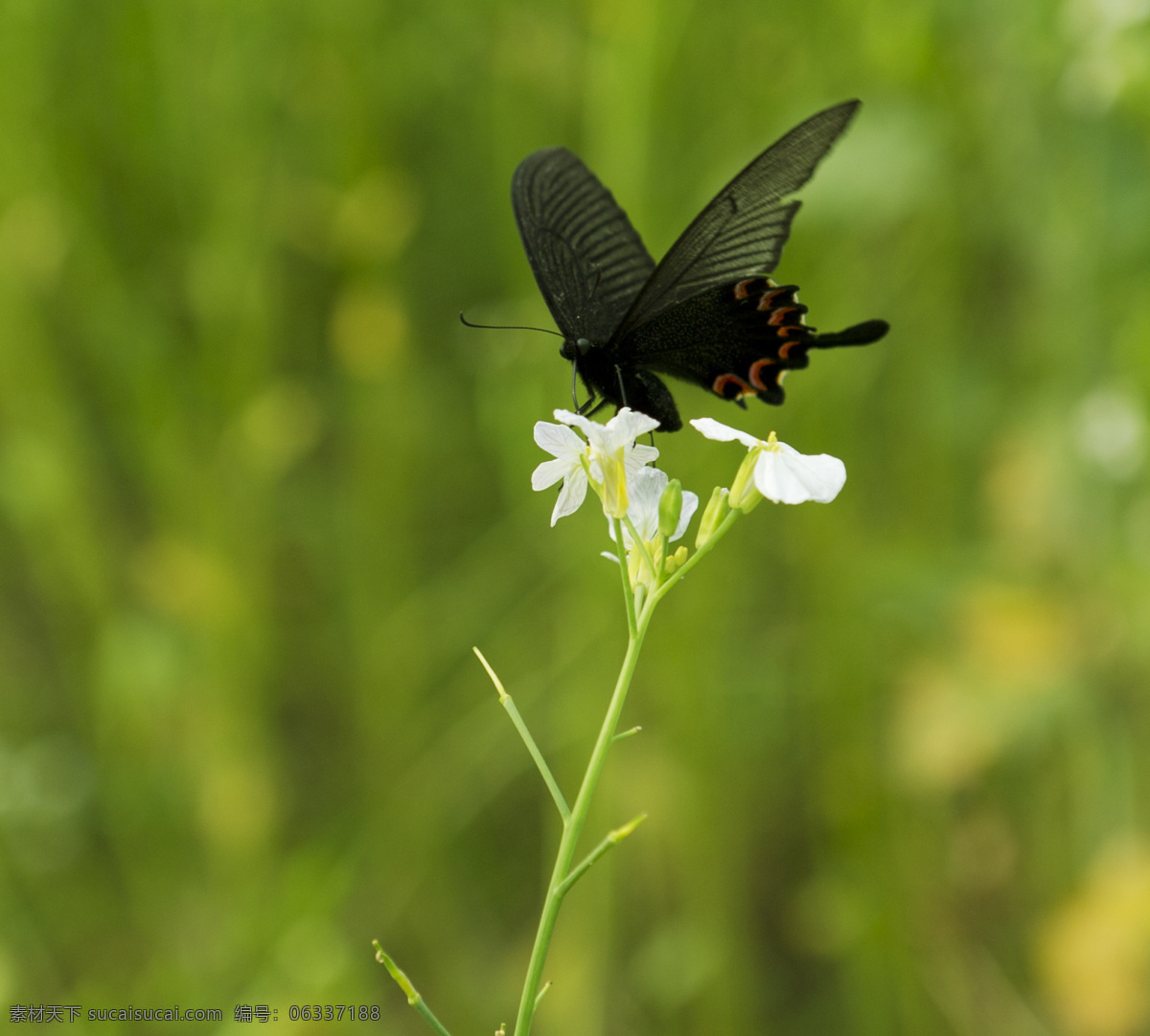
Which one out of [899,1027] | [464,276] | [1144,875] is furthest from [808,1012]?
[464,276]

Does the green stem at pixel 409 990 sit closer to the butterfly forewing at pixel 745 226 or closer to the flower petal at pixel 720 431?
the flower petal at pixel 720 431

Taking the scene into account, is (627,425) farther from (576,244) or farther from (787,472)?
(576,244)

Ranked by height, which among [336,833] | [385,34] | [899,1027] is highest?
[385,34]

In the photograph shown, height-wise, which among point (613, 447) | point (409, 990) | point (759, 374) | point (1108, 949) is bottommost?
point (1108, 949)

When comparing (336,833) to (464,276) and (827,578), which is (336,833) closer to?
(827,578)

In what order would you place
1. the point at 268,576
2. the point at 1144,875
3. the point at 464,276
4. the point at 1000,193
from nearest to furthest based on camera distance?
1. the point at 1144,875
2. the point at 1000,193
3. the point at 268,576
4. the point at 464,276

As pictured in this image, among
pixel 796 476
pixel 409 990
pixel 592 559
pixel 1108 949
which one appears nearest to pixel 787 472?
pixel 796 476

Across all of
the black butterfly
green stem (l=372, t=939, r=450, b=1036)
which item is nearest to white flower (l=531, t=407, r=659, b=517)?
the black butterfly

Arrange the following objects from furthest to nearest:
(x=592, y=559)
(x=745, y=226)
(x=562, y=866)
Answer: (x=592, y=559), (x=745, y=226), (x=562, y=866)
